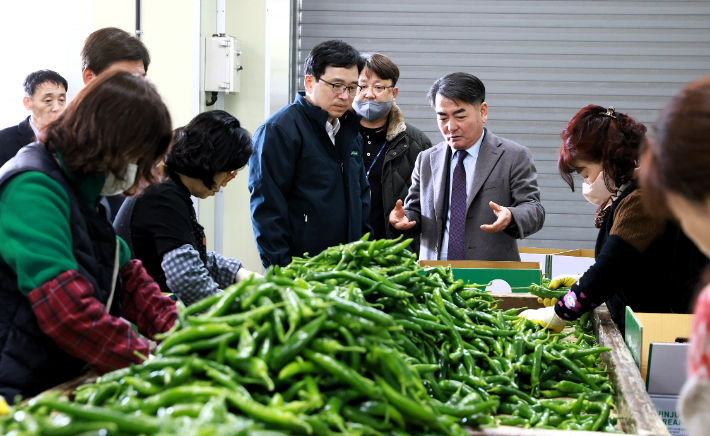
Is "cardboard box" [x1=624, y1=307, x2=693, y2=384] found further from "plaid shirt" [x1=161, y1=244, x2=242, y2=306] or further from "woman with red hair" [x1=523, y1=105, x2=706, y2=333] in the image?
"plaid shirt" [x1=161, y1=244, x2=242, y2=306]

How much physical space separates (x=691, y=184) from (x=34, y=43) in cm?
493

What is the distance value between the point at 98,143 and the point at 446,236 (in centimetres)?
281

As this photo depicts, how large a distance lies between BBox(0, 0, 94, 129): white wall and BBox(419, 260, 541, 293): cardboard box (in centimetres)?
337

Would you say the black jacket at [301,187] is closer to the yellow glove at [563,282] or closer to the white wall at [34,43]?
the yellow glove at [563,282]

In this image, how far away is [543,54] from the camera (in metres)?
6.93

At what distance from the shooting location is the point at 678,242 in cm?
280

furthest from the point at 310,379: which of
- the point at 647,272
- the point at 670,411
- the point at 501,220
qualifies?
the point at 501,220

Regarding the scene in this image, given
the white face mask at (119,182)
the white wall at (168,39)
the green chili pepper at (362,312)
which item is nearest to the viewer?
Result: the green chili pepper at (362,312)

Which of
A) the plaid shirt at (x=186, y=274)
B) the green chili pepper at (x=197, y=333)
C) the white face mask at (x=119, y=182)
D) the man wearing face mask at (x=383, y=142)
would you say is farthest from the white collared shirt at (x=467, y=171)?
the green chili pepper at (x=197, y=333)

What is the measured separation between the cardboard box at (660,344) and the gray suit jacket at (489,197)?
1414 mm

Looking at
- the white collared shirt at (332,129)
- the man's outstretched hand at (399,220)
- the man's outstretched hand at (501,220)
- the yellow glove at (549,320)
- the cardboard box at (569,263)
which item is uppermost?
the white collared shirt at (332,129)

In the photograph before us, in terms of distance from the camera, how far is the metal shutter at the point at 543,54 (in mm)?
6797

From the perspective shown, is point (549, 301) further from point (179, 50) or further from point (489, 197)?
point (179, 50)

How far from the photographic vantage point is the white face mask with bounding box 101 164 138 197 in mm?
2006
